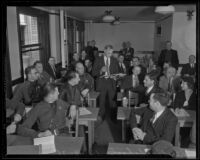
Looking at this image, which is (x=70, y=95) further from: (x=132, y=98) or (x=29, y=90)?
(x=132, y=98)

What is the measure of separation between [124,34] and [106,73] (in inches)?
148

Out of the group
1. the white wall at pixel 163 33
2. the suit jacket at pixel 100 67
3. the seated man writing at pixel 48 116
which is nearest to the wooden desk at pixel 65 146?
the seated man writing at pixel 48 116

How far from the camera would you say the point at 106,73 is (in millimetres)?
3420

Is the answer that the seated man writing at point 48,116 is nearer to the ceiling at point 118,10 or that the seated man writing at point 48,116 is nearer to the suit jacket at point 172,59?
the ceiling at point 118,10

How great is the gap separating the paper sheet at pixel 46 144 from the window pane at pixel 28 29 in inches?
59.9

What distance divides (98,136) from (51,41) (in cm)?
198

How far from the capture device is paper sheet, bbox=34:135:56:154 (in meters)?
1.25

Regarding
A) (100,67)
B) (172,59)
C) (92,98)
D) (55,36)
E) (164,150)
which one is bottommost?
(92,98)

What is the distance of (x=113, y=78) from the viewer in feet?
11.4

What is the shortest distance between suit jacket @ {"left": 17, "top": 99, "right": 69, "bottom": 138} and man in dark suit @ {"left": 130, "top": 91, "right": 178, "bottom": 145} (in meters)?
0.60

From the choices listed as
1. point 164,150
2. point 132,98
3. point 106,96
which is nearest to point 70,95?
point 132,98

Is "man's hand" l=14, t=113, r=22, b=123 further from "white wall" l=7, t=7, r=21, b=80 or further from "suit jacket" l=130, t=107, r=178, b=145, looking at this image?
"suit jacket" l=130, t=107, r=178, b=145
